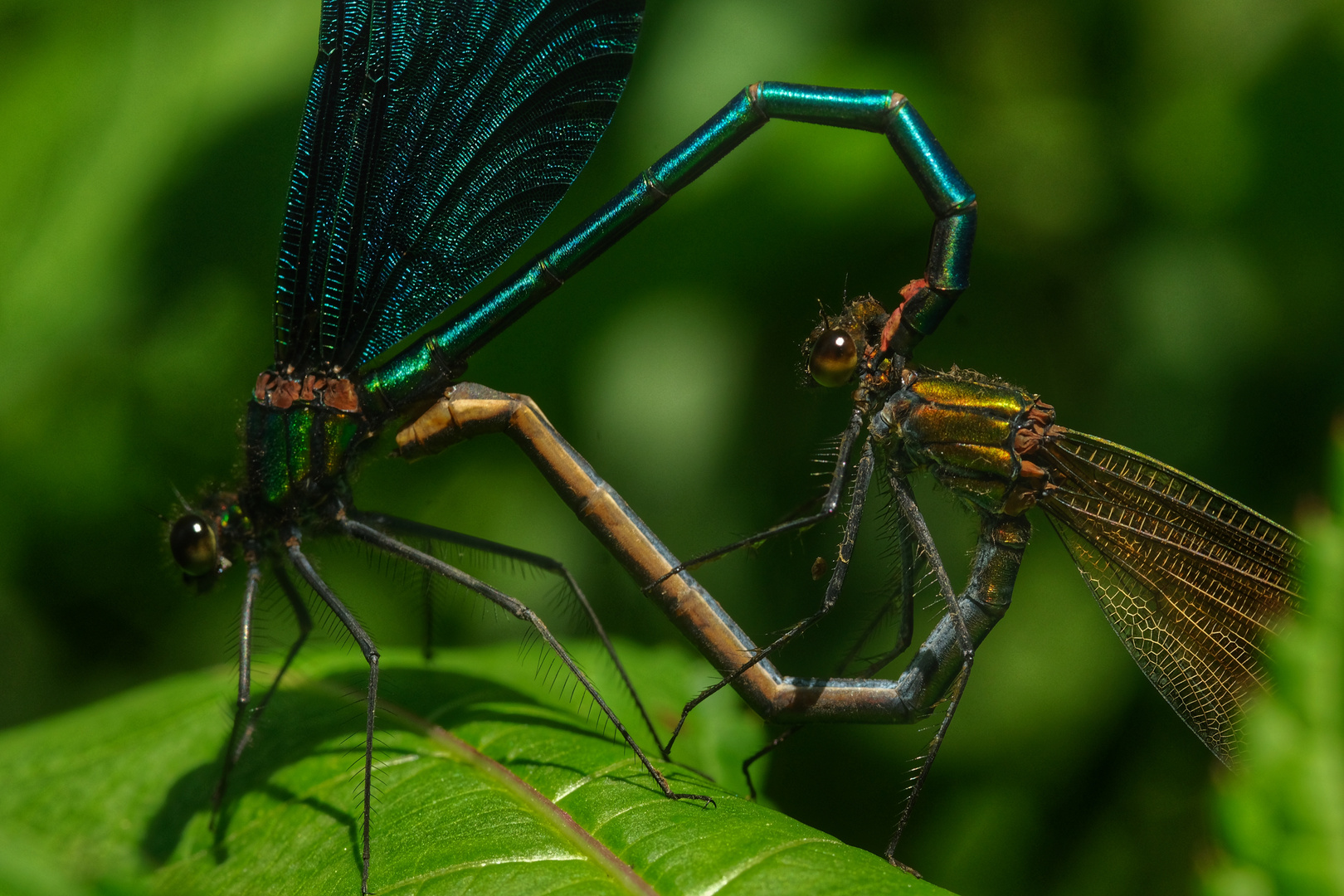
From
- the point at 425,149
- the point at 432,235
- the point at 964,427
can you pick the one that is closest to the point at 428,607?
the point at 432,235

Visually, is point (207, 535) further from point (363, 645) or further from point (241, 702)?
point (363, 645)

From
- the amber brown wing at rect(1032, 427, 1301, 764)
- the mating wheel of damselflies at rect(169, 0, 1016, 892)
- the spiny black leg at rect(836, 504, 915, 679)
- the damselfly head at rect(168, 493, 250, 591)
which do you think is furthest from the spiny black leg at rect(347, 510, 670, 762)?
the amber brown wing at rect(1032, 427, 1301, 764)

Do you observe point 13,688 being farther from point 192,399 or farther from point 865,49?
point 865,49

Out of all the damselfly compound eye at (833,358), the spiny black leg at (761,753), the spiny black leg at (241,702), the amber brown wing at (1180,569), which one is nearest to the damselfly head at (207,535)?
the spiny black leg at (241,702)

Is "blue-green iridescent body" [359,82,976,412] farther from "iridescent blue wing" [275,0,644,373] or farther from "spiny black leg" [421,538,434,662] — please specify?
"spiny black leg" [421,538,434,662]

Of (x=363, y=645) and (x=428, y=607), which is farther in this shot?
(x=428, y=607)

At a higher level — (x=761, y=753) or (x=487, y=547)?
(x=487, y=547)

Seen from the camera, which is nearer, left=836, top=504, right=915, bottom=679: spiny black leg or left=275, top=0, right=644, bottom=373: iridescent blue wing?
left=275, top=0, right=644, bottom=373: iridescent blue wing

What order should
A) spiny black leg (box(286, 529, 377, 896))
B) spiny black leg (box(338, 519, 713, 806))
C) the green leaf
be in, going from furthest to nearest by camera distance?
1. spiny black leg (box(338, 519, 713, 806))
2. spiny black leg (box(286, 529, 377, 896))
3. the green leaf
